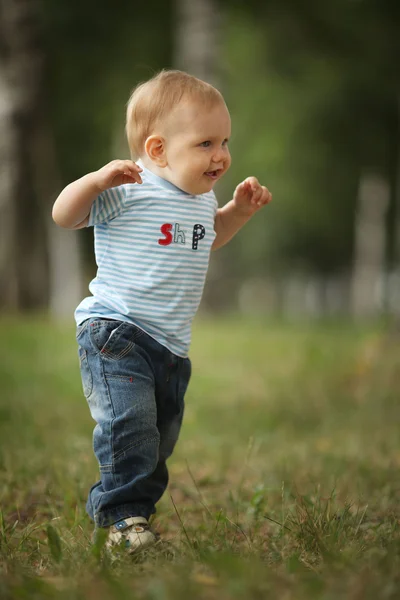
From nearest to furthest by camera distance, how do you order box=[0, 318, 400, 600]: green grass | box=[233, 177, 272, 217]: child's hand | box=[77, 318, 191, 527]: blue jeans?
box=[0, 318, 400, 600]: green grass, box=[77, 318, 191, 527]: blue jeans, box=[233, 177, 272, 217]: child's hand

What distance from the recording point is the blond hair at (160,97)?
8.57 ft

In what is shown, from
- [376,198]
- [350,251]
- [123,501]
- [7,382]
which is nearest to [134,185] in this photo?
[123,501]

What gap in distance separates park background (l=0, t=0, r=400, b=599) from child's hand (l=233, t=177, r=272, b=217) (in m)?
0.94

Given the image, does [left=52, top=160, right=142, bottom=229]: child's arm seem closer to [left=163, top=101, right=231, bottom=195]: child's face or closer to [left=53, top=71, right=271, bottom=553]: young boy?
[left=53, top=71, right=271, bottom=553]: young boy

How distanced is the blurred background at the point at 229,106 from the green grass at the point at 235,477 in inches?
118

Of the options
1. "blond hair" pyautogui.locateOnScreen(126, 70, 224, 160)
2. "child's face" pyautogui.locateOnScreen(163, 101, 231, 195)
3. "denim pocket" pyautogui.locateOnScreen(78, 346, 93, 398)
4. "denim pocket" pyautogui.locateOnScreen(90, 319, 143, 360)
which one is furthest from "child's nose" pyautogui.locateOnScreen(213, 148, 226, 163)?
"denim pocket" pyautogui.locateOnScreen(78, 346, 93, 398)

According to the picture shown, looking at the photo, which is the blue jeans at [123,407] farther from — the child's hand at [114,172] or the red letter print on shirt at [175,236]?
the child's hand at [114,172]

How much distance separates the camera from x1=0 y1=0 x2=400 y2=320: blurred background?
12008 mm

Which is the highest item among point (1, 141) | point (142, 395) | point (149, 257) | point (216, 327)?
point (1, 141)

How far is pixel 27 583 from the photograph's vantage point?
5.97 ft

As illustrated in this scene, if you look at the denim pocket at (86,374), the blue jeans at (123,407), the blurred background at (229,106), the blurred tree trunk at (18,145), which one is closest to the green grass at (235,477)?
the blue jeans at (123,407)

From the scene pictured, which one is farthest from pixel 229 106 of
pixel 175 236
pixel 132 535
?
pixel 132 535

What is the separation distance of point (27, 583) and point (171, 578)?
335 millimetres

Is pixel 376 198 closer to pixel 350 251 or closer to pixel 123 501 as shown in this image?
pixel 350 251
